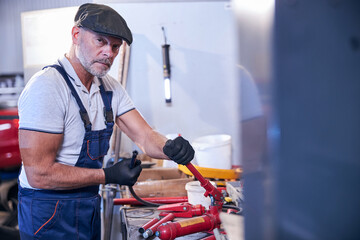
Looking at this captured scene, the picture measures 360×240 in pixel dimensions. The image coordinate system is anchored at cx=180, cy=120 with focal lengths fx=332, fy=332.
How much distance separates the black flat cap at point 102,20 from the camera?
3.57 feet

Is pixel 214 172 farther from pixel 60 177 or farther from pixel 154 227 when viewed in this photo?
pixel 60 177

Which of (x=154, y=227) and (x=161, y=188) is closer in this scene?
(x=154, y=227)

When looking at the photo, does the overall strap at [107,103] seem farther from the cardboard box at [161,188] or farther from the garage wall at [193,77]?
the garage wall at [193,77]

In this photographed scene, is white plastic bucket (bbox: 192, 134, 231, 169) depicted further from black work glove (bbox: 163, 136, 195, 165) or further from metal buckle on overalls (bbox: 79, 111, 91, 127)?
metal buckle on overalls (bbox: 79, 111, 91, 127)

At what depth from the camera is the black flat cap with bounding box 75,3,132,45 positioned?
1087mm

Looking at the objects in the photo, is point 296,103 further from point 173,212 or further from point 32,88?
point 173,212

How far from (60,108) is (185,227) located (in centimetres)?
58

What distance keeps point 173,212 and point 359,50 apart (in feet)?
3.76

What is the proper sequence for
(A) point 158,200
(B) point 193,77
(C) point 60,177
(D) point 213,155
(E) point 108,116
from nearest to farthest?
(C) point 60,177
(E) point 108,116
(A) point 158,200
(D) point 213,155
(B) point 193,77

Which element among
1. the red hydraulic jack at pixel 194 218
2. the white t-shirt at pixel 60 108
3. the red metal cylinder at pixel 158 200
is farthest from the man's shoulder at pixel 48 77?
the red metal cylinder at pixel 158 200

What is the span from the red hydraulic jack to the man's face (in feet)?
1.60

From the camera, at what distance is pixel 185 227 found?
112 centimetres

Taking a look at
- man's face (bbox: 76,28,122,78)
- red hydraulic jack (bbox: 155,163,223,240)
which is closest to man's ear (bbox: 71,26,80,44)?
man's face (bbox: 76,28,122,78)

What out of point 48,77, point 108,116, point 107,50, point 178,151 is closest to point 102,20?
point 107,50
